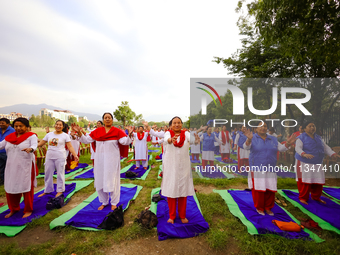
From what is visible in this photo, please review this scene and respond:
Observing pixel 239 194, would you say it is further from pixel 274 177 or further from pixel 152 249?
pixel 152 249

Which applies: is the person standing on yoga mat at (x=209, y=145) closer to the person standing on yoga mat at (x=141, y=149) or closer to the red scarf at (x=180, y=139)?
the person standing on yoga mat at (x=141, y=149)

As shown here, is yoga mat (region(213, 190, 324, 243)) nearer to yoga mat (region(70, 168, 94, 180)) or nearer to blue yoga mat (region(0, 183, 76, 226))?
blue yoga mat (region(0, 183, 76, 226))

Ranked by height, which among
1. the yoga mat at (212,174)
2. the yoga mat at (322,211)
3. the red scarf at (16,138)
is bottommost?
the yoga mat at (212,174)

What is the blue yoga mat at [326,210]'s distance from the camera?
3374mm

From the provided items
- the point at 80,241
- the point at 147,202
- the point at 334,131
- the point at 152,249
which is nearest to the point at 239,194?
the point at 147,202

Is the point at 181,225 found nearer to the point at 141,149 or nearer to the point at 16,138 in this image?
the point at 16,138

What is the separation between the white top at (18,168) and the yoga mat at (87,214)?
1045mm

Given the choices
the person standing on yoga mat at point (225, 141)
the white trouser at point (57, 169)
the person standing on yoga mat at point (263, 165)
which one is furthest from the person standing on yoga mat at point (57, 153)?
the person standing on yoga mat at point (225, 141)

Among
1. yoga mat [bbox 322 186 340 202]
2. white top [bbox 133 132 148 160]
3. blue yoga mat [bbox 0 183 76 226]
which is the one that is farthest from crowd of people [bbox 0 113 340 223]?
white top [bbox 133 132 148 160]

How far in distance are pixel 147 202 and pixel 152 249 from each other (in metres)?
1.65

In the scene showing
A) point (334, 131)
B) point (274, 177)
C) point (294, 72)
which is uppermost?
point (294, 72)

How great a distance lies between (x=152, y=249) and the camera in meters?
2.74

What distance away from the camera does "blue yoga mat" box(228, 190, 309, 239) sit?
9.77 ft

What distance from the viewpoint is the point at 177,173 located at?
3168mm
